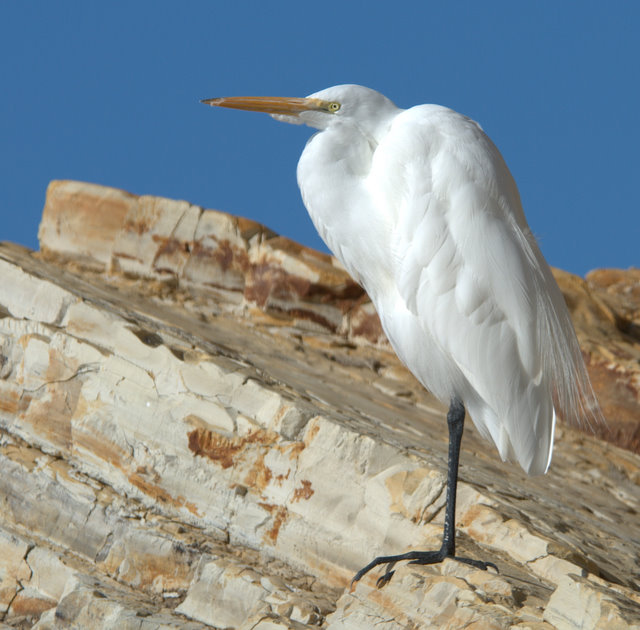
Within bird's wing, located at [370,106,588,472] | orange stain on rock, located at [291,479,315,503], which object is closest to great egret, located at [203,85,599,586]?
bird's wing, located at [370,106,588,472]

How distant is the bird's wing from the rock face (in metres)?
0.60

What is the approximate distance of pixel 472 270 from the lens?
3.35 meters

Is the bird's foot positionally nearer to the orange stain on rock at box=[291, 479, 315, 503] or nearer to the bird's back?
the bird's back

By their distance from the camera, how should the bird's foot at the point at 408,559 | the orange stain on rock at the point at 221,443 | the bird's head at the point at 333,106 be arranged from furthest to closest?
the orange stain on rock at the point at 221,443, the bird's head at the point at 333,106, the bird's foot at the point at 408,559

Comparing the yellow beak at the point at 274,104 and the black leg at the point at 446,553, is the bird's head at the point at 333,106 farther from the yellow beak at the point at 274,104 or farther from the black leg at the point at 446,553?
the black leg at the point at 446,553

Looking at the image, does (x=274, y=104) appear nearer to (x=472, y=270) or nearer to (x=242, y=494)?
(x=472, y=270)

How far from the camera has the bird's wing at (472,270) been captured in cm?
336

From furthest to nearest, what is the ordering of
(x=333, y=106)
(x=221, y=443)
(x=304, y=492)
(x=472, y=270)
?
(x=221, y=443), (x=304, y=492), (x=333, y=106), (x=472, y=270)

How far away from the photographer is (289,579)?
3768 millimetres

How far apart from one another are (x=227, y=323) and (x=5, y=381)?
5.34 ft

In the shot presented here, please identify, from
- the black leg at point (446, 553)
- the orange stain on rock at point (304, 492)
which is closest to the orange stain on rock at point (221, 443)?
the orange stain on rock at point (304, 492)

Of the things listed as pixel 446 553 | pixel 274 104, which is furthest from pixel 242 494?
pixel 274 104

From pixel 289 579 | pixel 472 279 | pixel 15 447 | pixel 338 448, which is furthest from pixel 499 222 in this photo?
pixel 15 447

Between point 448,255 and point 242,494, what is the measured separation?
154 cm
